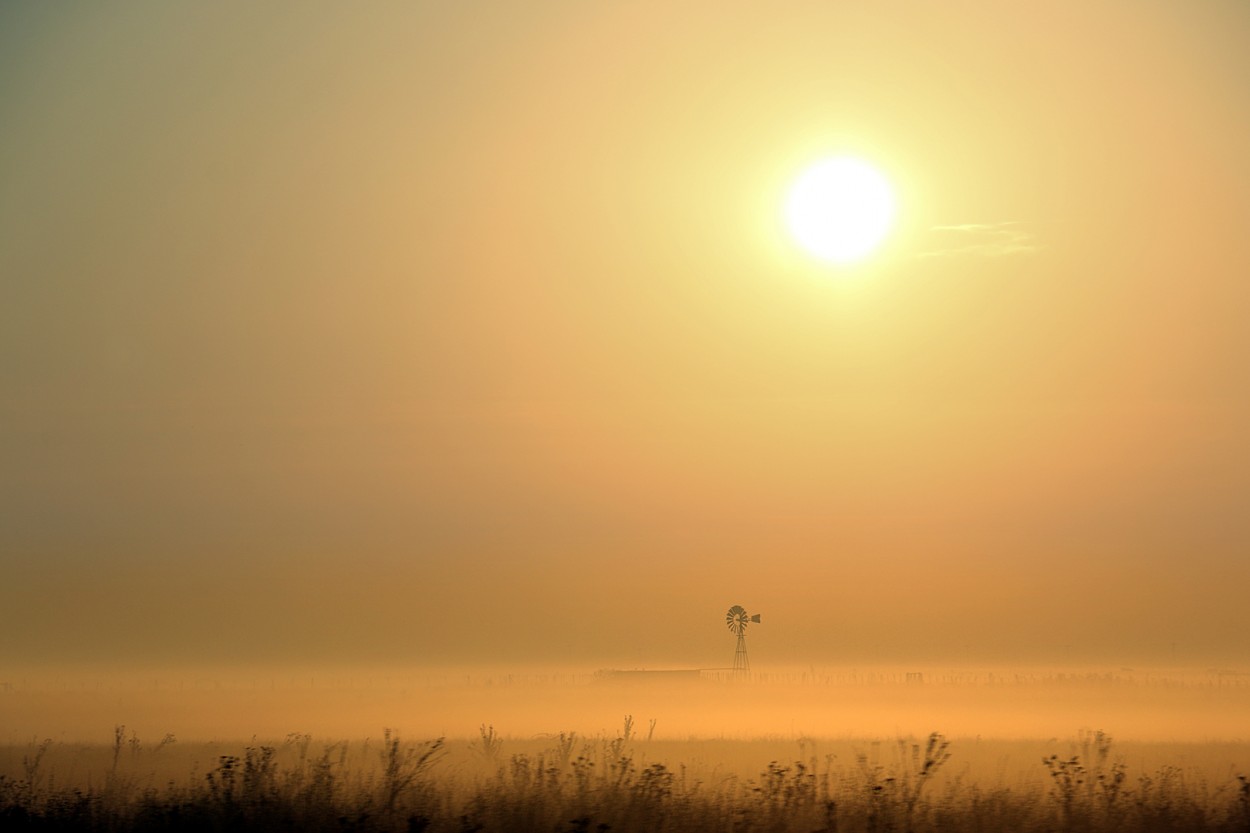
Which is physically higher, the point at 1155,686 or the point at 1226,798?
the point at 1155,686

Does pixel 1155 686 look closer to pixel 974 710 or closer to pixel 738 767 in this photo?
pixel 974 710

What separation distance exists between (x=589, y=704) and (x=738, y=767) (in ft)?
177

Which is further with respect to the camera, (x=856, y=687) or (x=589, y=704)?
(x=856, y=687)

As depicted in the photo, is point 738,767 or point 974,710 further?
point 974,710

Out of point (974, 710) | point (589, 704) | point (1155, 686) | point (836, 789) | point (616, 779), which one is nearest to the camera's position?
point (616, 779)

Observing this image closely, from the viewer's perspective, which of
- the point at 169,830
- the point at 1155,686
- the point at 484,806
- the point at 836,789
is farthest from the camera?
the point at 1155,686

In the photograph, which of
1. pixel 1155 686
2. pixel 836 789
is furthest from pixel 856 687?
pixel 836 789

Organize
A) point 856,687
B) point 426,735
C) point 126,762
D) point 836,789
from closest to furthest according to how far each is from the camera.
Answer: point 836,789
point 126,762
point 426,735
point 856,687

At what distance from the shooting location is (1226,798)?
53.6 feet

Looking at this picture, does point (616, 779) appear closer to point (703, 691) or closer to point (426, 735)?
point (426, 735)

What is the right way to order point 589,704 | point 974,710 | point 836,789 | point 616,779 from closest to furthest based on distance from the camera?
point 616,779
point 836,789
point 974,710
point 589,704

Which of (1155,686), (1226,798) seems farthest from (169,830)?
(1155,686)

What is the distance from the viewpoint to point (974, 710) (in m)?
70.6

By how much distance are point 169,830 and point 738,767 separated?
657 inches
